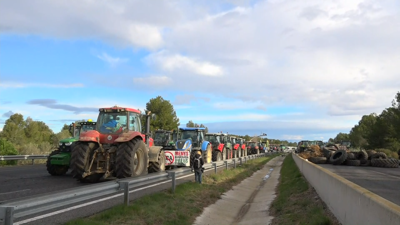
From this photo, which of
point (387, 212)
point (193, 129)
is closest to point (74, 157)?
point (387, 212)

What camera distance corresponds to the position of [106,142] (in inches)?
519

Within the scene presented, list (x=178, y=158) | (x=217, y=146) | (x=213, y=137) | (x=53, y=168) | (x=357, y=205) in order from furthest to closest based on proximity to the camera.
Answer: (x=213, y=137)
(x=217, y=146)
(x=178, y=158)
(x=53, y=168)
(x=357, y=205)

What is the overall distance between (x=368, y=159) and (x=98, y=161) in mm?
20780

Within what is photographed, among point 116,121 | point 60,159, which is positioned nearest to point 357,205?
point 116,121

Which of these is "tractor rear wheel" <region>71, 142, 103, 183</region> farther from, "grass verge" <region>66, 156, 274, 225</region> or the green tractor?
"grass verge" <region>66, 156, 274, 225</region>

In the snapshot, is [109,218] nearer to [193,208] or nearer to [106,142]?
[193,208]

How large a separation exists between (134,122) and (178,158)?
2851mm

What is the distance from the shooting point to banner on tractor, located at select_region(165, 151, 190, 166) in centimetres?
1528

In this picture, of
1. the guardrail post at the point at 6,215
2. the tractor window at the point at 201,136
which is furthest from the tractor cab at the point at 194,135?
the guardrail post at the point at 6,215

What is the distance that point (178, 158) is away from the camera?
15.6m

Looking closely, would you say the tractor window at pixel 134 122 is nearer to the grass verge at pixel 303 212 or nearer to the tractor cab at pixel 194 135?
the grass verge at pixel 303 212

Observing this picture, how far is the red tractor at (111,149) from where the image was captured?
11953 mm

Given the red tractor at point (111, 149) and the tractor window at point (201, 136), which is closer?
the red tractor at point (111, 149)

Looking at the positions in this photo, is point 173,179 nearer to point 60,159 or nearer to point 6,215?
point 60,159
